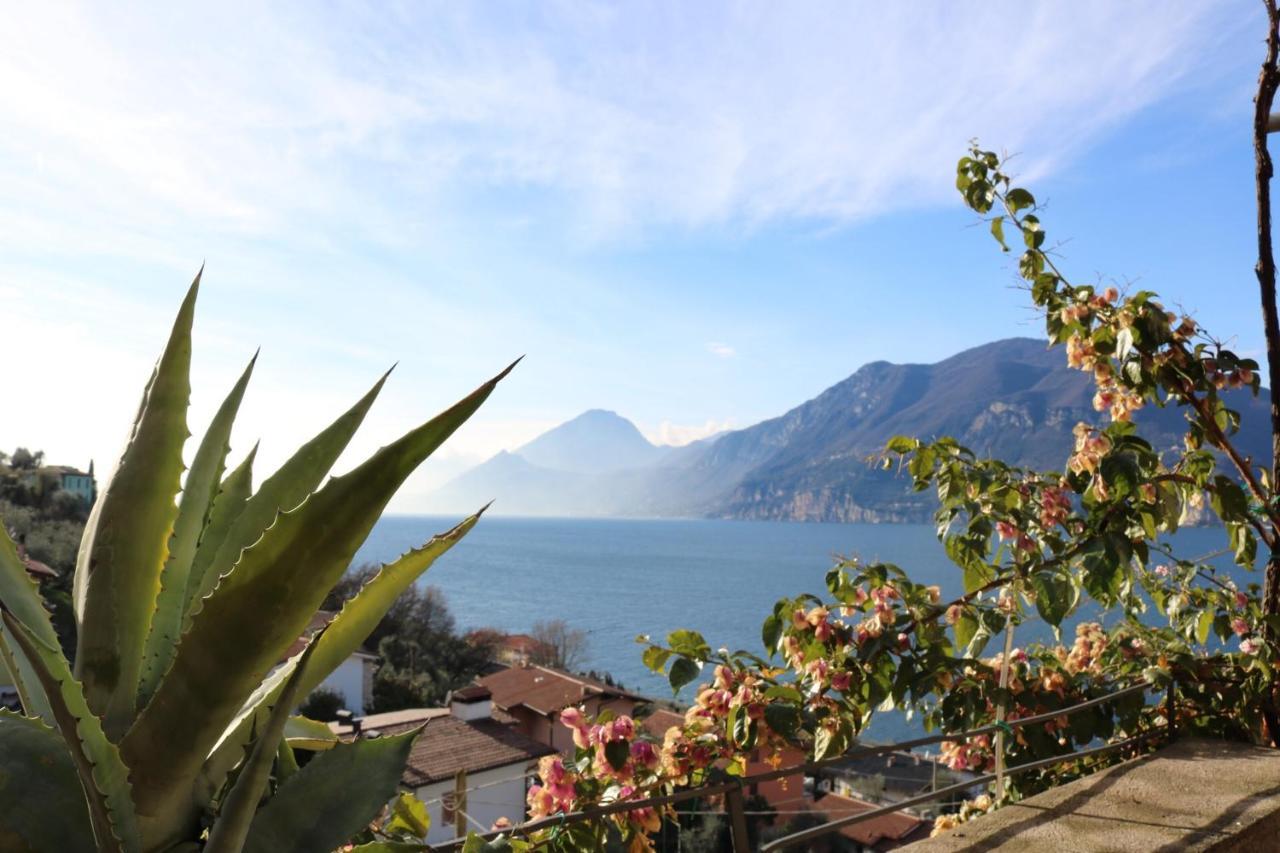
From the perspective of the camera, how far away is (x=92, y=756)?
0.58 metres

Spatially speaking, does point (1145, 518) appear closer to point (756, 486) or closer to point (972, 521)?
point (972, 521)

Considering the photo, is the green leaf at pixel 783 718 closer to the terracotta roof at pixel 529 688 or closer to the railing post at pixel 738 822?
the railing post at pixel 738 822

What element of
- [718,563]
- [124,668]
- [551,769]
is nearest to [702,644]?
[551,769]

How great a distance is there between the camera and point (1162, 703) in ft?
8.22

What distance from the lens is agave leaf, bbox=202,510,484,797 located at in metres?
0.72

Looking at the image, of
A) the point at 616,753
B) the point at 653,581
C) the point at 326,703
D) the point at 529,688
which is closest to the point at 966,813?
the point at 616,753

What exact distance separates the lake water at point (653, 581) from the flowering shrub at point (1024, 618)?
22.9 m

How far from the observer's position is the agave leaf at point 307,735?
917mm

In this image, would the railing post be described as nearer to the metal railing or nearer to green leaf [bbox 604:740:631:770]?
the metal railing

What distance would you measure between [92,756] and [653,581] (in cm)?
9528

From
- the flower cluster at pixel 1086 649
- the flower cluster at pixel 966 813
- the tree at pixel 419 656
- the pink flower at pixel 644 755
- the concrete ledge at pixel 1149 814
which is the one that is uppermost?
the flower cluster at pixel 1086 649

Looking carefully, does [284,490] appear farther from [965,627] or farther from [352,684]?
[352,684]

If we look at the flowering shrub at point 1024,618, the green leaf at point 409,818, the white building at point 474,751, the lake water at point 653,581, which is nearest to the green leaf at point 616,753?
the flowering shrub at point 1024,618

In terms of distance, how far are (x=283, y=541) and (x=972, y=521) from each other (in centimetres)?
206
